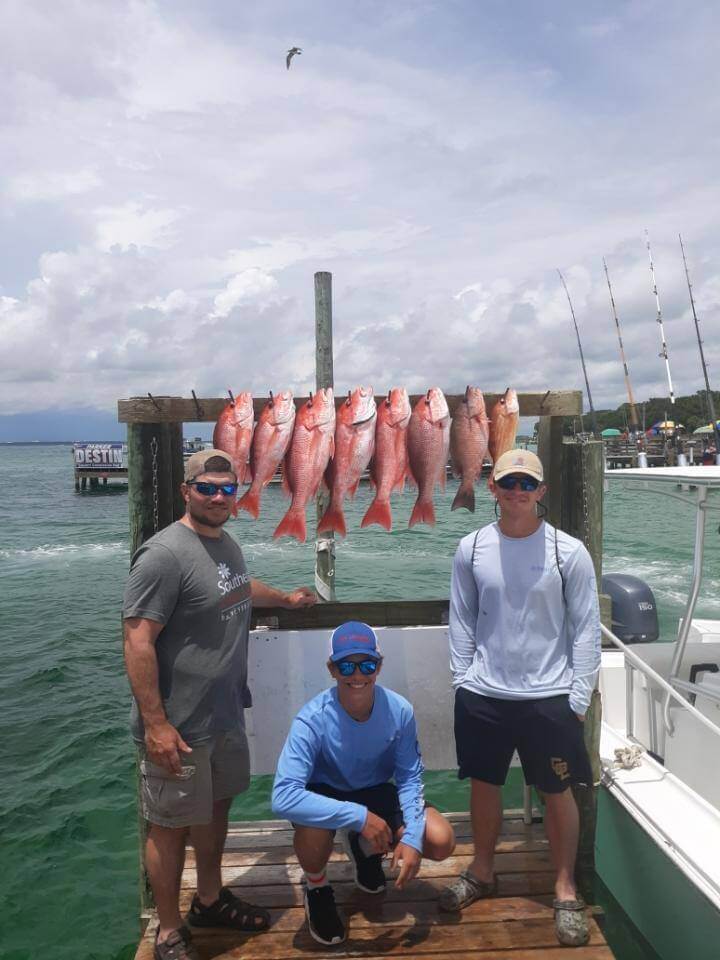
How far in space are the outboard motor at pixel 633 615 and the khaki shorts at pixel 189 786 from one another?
5.70 metres

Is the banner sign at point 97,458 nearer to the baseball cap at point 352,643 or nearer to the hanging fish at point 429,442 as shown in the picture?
the hanging fish at point 429,442

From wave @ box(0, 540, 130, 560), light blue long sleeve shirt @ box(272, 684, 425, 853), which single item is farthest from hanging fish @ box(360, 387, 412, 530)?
wave @ box(0, 540, 130, 560)

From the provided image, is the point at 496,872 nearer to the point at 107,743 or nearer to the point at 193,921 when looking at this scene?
the point at 193,921

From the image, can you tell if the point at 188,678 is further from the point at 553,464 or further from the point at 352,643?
the point at 553,464

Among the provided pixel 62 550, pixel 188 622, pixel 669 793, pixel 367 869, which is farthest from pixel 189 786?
pixel 62 550

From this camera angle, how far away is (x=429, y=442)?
3.63 meters

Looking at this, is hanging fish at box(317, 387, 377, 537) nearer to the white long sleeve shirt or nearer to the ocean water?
the white long sleeve shirt

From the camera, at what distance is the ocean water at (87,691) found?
17.9ft

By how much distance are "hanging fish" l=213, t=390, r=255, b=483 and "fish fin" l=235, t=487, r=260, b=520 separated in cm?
9

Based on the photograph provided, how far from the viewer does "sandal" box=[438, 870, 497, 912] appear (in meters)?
3.33

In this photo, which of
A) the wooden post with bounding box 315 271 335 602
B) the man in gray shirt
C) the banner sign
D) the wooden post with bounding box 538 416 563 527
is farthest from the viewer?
the banner sign

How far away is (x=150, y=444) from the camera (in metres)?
3.74

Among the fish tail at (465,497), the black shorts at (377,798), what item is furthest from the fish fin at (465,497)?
the black shorts at (377,798)

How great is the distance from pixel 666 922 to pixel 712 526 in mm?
24144
